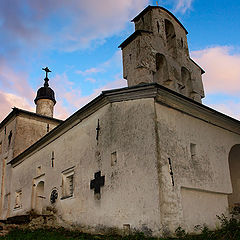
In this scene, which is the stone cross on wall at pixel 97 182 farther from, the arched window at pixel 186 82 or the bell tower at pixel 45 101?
the bell tower at pixel 45 101

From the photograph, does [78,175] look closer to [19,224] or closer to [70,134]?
[70,134]

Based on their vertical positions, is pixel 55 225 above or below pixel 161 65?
below

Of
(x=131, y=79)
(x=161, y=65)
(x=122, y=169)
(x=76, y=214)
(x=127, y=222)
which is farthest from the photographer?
(x=161, y=65)

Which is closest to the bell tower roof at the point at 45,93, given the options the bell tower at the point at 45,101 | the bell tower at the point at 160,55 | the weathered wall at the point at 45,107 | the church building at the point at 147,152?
the bell tower at the point at 45,101

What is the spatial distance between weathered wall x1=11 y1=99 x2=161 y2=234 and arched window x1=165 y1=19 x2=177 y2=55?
4.79m

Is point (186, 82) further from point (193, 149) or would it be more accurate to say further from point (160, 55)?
point (193, 149)

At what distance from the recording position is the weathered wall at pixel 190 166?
8039mm

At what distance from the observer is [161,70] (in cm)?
1213

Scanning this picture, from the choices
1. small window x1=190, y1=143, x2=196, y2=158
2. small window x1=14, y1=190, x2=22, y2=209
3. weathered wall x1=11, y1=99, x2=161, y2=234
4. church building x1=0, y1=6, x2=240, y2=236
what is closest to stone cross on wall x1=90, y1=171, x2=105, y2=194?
church building x1=0, y1=6, x2=240, y2=236

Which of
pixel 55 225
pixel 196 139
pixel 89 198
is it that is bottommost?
pixel 55 225

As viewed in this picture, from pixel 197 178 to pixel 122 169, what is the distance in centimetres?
237

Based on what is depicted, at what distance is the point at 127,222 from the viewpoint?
8.12 m

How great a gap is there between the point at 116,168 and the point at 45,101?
1433cm

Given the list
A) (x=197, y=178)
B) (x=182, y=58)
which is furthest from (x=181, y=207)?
(x=182, y=58)
